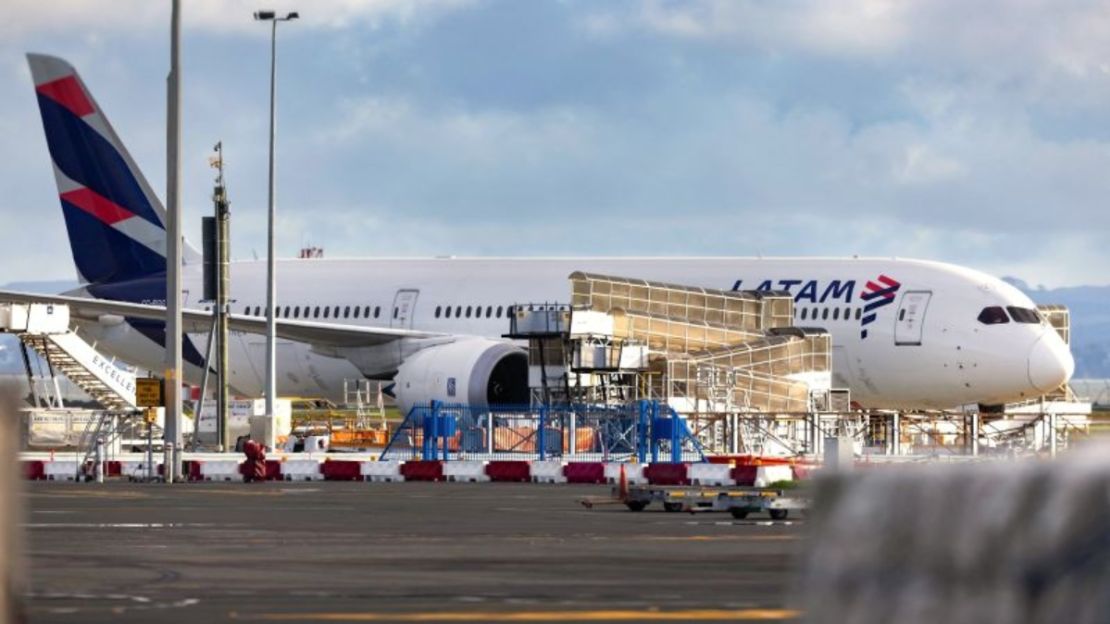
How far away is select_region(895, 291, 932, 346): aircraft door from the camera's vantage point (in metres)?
44.9

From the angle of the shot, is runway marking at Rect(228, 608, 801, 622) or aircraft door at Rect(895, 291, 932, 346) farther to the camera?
aircraft door at Rect(895, 291, 932, 346)

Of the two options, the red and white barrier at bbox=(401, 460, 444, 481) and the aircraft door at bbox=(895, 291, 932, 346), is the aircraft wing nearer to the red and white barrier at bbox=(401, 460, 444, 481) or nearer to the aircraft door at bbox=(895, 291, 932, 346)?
the aircraft door at bbox=(895, 291, 932, 346)

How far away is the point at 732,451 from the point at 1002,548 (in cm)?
3605

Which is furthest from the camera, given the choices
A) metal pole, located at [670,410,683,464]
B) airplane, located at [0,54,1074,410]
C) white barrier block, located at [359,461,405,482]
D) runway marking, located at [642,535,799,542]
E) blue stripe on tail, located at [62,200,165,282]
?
blue stripe on tail, located at [62,200,165,282]

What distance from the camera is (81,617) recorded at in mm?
11000

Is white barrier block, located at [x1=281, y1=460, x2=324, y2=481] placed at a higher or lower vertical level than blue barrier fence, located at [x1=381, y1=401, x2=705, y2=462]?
lower

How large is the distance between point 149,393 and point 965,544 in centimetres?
2969

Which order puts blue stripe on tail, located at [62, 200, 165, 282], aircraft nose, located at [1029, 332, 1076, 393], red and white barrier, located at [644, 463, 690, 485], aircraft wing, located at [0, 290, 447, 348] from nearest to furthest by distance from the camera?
red and white barrier, located at [644, 463, 690, 485] < aircraft nose, located at [1029, 332, 1076, 393] < aircraft wing, located at [0, 290, 447, 348] < blue stripe on tail, located at [62, 200, 165, 282]

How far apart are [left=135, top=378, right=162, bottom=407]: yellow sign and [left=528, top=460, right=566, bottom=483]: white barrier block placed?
577 centimetres

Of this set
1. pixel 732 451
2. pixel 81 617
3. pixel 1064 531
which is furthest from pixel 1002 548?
pixel 732 451

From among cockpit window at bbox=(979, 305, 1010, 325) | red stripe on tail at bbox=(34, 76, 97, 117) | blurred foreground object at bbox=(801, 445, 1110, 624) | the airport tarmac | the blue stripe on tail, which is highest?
red stripe on tail at bbox=(34, 76, 97, 117)

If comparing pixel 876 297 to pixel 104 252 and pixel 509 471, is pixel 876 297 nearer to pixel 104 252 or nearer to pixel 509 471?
pixel 509 471

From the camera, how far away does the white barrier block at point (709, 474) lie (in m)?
30.6

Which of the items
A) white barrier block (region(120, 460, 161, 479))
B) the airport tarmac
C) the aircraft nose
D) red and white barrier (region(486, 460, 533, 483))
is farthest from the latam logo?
the airport tarmac
